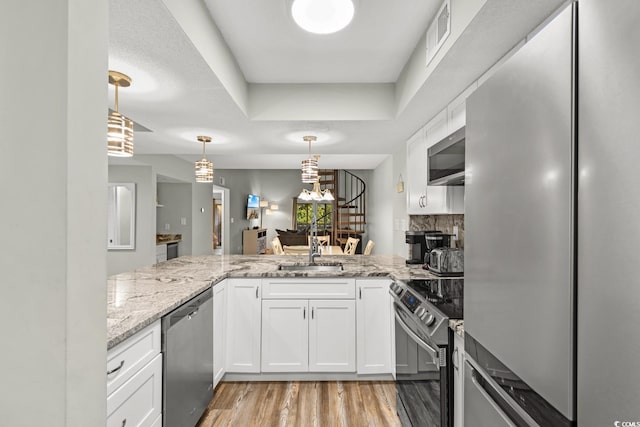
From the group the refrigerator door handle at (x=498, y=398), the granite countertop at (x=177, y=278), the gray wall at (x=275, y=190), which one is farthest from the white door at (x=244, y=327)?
the gray wall at (x=275, y=190)

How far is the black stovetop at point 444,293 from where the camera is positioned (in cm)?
148

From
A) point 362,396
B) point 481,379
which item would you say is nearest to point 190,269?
point 362,396

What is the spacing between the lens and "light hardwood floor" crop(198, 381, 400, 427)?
7.00 ft

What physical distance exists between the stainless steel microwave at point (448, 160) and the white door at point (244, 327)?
1.66 m

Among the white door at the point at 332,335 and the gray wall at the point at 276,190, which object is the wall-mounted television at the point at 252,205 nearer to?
the gray wall at the point at 276,190

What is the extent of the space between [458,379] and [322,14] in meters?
1.82

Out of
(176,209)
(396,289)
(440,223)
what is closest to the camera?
(396,289)

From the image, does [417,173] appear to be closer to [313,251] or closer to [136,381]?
[313,251]

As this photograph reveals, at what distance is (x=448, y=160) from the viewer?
1.96 metres

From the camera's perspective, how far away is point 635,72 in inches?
20.1

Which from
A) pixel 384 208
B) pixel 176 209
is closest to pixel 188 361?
pixel 384 208

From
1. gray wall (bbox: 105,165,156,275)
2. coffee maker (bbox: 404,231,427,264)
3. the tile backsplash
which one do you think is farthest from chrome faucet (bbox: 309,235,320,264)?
gray wall (bbox: 105,165,156,275)

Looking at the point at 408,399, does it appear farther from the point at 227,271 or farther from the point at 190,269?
the point at 190,269

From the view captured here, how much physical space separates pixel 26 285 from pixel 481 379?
4.06ft
